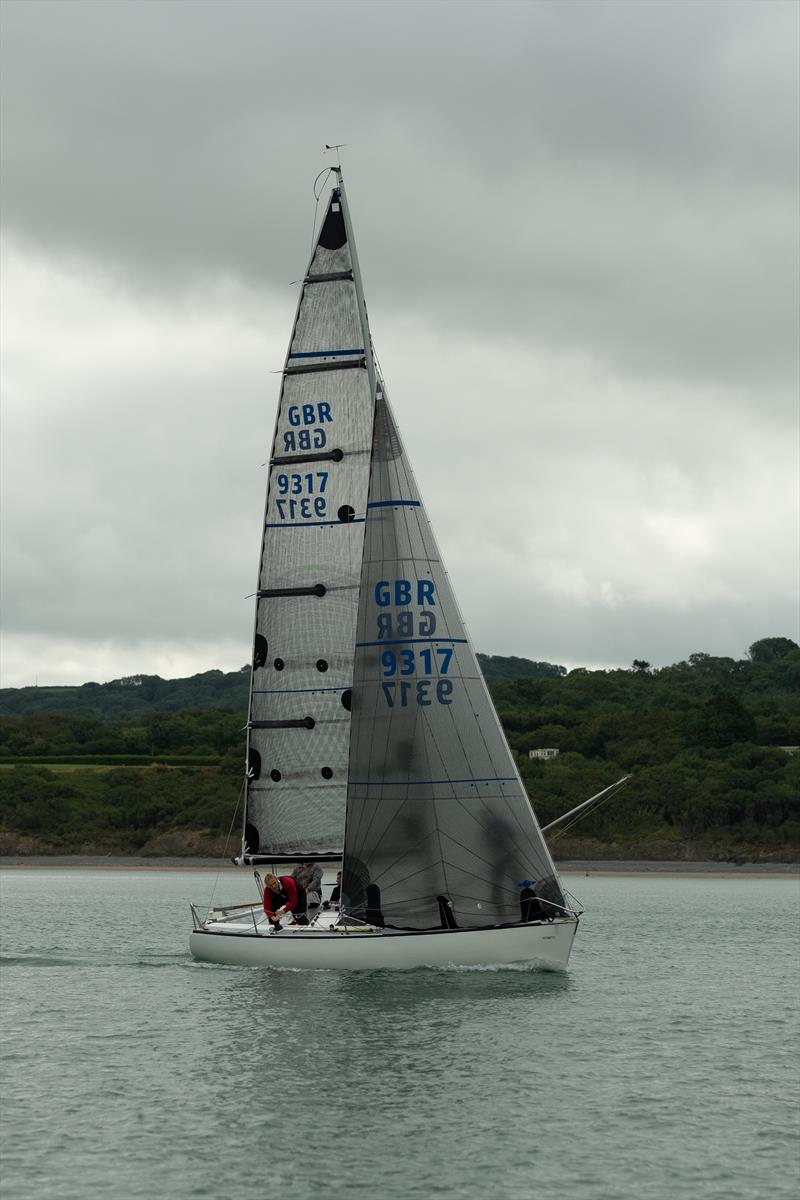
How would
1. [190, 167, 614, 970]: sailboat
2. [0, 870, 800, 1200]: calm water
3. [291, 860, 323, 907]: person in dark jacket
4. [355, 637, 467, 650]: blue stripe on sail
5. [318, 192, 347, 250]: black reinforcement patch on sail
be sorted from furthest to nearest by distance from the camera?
[318, 192, 347, 250]: black reinforcement patch on sail, [291, 860, 323, 907]: person in dark jacket, [355, 637, 467, 650]: blue stripe on sail, [190, 167, 614, 970]: sailboat, [0, 870, 800, 1200]: calm water

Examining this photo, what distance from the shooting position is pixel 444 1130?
25328mm

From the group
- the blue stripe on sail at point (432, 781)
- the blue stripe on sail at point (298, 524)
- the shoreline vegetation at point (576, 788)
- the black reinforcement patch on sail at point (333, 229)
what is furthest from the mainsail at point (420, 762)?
the shoreline vegetation at point (576, 788)

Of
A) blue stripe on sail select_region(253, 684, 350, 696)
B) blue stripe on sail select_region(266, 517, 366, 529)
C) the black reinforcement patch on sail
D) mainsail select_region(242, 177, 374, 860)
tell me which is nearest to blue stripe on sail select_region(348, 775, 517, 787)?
mainsail select_region(242, 177, 374, 860)

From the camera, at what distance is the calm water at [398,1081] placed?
22.6 metres

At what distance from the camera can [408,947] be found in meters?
38.1

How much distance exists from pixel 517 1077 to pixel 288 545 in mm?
18594

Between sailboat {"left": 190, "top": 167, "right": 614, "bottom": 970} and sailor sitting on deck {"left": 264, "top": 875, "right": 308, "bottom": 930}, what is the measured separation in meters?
0.36

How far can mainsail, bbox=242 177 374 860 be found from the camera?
44.2 metres

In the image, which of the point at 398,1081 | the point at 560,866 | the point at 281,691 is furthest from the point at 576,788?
the point at 398,1081

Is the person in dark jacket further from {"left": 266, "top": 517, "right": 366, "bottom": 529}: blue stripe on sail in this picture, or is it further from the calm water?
{"left": 266, "top": 517, "right": 366, "bottom": 529}: blue stripe on sail

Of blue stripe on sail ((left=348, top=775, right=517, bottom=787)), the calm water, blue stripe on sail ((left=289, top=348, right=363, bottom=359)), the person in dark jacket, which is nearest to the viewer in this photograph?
the calm water

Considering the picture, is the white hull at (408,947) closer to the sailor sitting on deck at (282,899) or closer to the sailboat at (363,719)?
the sailboat at (363,719)

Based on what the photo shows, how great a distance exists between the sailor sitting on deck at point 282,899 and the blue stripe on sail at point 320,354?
A: 45.7 feet

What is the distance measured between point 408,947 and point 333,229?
1954cm
